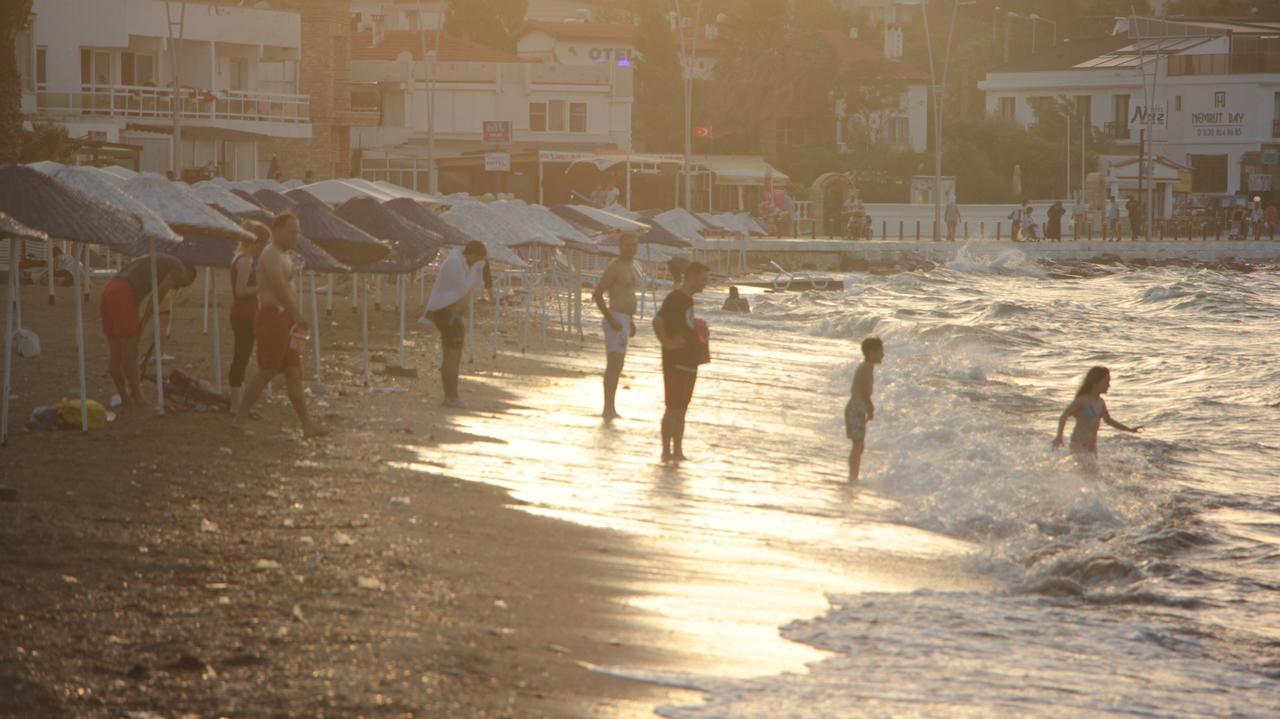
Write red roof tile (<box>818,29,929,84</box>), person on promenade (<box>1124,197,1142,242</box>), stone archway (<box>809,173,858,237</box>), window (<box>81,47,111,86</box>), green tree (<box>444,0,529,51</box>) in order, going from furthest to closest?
green tree (<box>444,0,529,51</box>) < red roof tile (<box>818,29,929,84</box>) < stone archway (<box>809,173,858,237</box>) < person on promenade (<box>1124,197,1142,242</box>) < window (<box>81,47,111,86</box>)

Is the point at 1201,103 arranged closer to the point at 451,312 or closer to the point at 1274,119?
the point at 1274,119

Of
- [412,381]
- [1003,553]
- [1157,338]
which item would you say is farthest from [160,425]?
[1157,338]

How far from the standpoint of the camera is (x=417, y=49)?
7106cm

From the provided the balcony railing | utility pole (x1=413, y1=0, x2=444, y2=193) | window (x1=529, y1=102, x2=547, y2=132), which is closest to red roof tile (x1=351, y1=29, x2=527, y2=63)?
utility pole (x1=413, y1=0, x2=444, y2=193)

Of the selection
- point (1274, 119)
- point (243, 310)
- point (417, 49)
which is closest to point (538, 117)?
point (417, 49)

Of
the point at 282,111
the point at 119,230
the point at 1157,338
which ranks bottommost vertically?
the point at 1157,338

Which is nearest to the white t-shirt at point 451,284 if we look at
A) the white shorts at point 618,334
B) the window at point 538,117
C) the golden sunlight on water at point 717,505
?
the golden sunlight on water at point 717,505

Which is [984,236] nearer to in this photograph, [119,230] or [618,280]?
[618,280]

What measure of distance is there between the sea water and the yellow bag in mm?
2364

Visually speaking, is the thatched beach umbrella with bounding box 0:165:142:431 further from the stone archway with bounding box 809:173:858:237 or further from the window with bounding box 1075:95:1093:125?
the window with bounding box 1075:95:1093:125

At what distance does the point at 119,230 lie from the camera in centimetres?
1105

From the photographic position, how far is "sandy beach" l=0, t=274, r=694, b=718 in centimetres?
605

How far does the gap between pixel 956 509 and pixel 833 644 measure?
447 cm

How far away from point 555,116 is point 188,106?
23.3m
